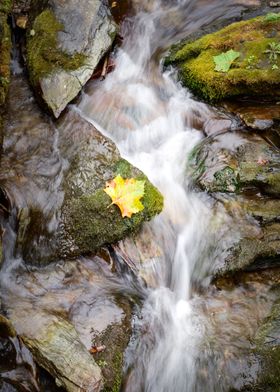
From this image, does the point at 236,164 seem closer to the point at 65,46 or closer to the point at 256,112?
the point at 256,112

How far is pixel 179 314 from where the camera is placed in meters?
4.75

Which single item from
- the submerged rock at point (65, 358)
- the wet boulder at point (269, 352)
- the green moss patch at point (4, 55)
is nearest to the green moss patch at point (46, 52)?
the green moss patch at point (4, 55)

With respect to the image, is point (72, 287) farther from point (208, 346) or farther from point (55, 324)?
point (208, 346)

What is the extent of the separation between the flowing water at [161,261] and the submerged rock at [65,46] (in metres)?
0.32

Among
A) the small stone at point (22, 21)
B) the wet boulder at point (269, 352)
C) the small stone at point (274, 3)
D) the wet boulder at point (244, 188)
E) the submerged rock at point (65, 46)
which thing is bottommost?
the wet boulder at point (269, 352)

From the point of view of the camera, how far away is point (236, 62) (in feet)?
20.2

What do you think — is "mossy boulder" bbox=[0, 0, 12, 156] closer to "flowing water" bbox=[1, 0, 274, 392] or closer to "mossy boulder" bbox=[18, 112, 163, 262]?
"flowing water" bbox=[1, 0, 274, 392]

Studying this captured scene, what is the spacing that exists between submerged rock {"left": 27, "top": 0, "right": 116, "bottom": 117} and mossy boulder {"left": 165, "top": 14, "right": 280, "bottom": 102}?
1266 millimetres

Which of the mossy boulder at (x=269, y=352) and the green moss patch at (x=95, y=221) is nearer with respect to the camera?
the mossy boulder at (x=269, y=352)

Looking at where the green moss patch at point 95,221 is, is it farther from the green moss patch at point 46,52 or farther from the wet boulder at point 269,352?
the green moss patch at point 46,52

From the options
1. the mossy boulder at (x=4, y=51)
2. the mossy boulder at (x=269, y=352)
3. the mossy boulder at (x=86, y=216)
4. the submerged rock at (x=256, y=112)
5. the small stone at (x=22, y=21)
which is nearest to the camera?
the mossy boulder at (x=269, y=352)

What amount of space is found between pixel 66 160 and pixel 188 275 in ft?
6.79

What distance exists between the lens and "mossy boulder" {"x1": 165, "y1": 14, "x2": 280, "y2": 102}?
596cm

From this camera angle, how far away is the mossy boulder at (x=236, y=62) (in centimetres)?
596
